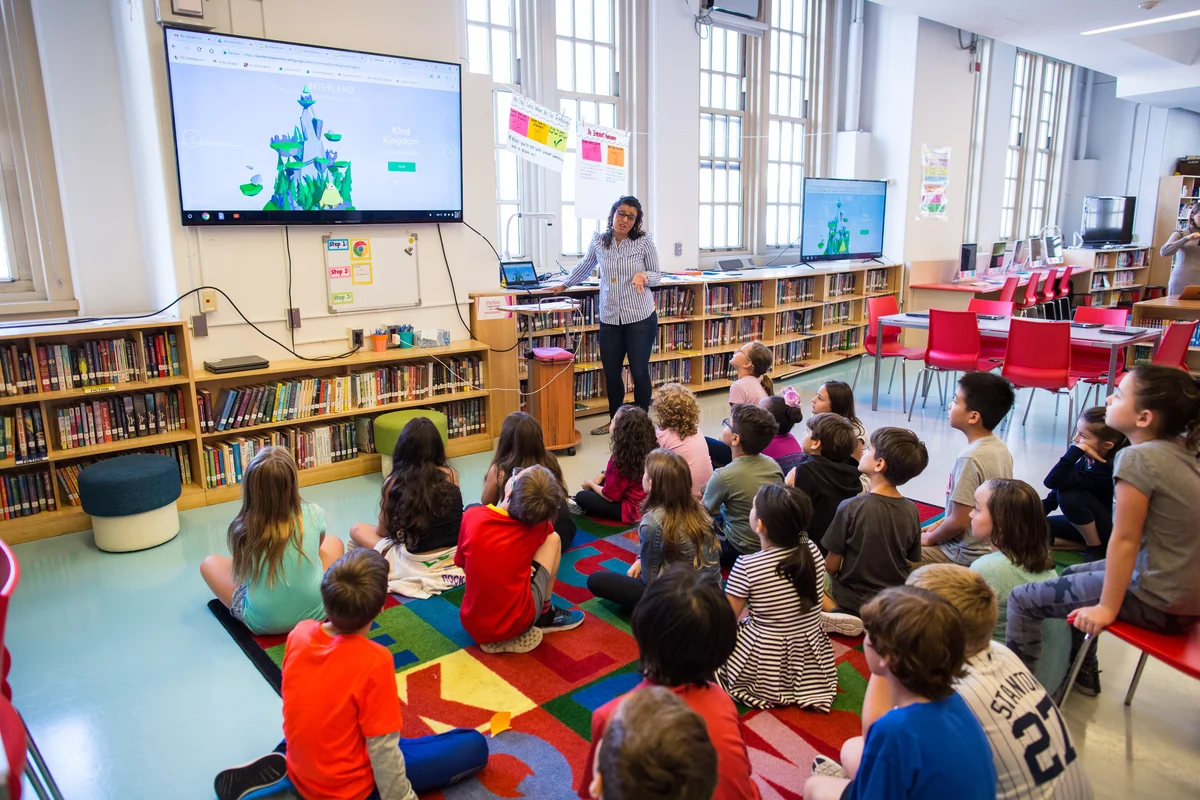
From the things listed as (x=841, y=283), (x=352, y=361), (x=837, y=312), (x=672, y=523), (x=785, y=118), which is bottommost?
(x=672, y=523)

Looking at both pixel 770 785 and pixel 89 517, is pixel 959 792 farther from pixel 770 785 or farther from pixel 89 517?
pixel 89 517

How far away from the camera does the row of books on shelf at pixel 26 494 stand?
3955mm

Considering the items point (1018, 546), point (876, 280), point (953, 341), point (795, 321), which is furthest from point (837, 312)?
point (1018, 546)

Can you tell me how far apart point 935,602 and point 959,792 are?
0.34 meters

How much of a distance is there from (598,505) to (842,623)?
5.14 feet

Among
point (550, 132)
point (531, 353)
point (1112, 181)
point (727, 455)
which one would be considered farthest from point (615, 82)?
point (1112, 181)

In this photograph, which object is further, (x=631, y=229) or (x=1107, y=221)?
(x=1107, y=221)

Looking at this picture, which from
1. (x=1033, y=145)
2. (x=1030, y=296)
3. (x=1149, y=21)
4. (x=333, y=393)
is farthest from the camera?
(x=1033, y=145)

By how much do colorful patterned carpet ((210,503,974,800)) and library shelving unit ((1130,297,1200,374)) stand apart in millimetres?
6136

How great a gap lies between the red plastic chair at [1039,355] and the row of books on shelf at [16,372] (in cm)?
611

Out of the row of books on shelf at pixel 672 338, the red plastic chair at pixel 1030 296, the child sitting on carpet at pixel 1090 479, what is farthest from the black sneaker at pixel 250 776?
the red plastic chair at pixel 1030 296

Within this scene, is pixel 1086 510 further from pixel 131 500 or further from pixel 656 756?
pixel 131 500

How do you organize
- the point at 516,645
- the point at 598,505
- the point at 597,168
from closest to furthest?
the point at 516,645
the point at 598,505
the point at 597,168

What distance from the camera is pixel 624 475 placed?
4.01 metres
